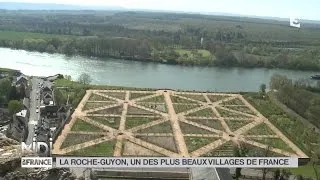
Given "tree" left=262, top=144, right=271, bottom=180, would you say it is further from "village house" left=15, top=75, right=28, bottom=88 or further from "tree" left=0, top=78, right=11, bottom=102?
"village house" left=15, top=75, right=28, bottom=88

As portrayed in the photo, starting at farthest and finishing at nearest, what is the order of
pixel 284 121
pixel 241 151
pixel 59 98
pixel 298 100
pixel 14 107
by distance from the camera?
1. pixel 298 100
2. pixel 59 98
3. pixel 284 121
4. pixel 14 107
5. pixel 241 151

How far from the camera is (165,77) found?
87.6ft

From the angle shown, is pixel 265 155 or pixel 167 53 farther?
pixel 167 53

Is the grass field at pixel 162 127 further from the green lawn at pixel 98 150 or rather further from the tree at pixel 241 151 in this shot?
the tree at pixel 241 151

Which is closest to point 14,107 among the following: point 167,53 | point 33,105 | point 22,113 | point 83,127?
point 22,113

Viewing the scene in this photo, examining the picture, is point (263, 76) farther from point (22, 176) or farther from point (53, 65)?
point (22, 176)

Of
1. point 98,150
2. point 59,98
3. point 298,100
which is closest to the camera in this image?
point 98,150

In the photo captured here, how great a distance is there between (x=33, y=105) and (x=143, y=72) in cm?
1207

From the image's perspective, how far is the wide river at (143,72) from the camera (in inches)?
979

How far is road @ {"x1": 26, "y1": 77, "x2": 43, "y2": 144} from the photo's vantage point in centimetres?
1363

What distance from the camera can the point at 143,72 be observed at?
28125mm

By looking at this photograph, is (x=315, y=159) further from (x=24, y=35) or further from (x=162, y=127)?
(x=24, y=35)

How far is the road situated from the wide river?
4364 mm

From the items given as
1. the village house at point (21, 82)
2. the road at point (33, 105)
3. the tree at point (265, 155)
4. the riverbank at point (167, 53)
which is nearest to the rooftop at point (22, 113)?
the road at point (33, 105)
